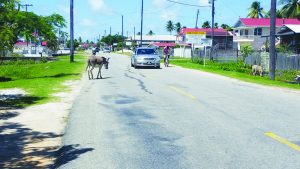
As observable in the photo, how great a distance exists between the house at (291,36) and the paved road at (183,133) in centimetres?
3036

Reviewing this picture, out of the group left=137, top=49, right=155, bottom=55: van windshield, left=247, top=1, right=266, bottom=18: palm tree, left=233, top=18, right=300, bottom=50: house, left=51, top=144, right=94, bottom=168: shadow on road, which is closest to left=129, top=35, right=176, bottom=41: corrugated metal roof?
left=247, top=1, right=266, bottom=18: palm tree

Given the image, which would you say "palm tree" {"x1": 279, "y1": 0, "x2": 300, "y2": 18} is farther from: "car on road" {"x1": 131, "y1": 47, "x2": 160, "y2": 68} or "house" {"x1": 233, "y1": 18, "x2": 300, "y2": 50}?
"car on road" {"x1": 131, "y1": 47, "x2": 160, "y2": 68}

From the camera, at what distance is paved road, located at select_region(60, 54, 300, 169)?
6413 mm

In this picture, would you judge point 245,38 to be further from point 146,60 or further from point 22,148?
point 22,148

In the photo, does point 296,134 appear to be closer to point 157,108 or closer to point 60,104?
point 157,108

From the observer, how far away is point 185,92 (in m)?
15.6

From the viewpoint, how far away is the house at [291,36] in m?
42.8

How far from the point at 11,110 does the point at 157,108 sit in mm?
3972

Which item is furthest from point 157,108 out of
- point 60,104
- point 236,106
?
point 60,104

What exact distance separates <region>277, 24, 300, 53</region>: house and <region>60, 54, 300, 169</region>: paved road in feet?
99.6

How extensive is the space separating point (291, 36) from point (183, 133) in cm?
4191

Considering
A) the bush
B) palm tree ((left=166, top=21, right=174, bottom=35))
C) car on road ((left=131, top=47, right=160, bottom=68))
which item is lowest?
the bush

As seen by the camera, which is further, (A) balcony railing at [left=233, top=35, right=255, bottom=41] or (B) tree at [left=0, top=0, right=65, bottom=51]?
(A) balcony railing at [left=233, top=35, right=255, bottom=41]

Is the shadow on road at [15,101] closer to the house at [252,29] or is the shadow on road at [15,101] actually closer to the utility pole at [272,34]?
the utility pole at [272,34]
